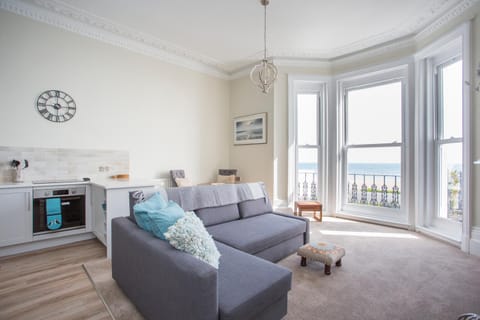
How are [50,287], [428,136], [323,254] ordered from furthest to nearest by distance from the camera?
1. [428,136]
2. [323,254]
3. [50,287]

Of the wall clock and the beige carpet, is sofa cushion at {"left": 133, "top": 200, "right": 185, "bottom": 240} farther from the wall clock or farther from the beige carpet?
the wall clock

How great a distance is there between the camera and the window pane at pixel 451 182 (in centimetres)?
339

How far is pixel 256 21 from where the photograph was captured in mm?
3611

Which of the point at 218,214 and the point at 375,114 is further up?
the point at 375,114

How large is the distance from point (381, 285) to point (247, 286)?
1549 millimetres

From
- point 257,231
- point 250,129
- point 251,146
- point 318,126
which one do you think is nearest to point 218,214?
point 257,231

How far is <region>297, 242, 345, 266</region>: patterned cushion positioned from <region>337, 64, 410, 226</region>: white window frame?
95.2 inches

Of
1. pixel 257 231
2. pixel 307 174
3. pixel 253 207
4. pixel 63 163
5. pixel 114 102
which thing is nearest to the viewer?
pixel 257 231

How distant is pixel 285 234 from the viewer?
2.68m

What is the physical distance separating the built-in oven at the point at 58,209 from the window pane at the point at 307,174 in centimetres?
380

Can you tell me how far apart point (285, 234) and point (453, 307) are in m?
1.47

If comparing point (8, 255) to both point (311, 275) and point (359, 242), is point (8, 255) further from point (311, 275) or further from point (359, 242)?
point (359, 242)

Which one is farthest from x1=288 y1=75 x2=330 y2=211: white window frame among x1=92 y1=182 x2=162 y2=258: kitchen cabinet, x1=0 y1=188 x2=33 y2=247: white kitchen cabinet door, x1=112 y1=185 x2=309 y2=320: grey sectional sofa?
x1=0 y1=188 x2=33 y2=247: white kitchen cabinet door

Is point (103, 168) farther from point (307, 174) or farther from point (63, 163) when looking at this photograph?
point (307, 174)
